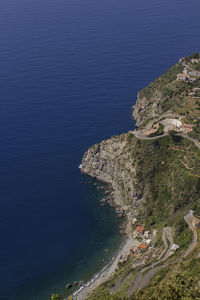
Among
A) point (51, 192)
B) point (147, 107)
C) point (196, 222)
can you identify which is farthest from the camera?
point (147, 107)

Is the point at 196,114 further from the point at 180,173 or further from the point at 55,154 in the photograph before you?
the point at 55,154

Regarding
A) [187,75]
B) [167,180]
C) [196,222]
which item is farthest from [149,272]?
[187,75]

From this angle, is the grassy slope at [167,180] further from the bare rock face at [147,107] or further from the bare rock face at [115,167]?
the bare rock face at [147,107]

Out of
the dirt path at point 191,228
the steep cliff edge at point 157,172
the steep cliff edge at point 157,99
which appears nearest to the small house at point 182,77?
the steep cliff edge at point 157,172

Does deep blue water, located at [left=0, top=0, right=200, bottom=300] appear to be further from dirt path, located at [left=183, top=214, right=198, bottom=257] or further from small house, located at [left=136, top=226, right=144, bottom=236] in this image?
dirt path, located at [left=183, top=214, right=198, bottom=257]

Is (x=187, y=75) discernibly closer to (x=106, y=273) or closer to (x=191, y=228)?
(x=191, y=228)

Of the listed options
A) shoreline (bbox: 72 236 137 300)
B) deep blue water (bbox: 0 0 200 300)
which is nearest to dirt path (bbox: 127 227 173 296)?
shoreline (bbox: 72 236 137 300)
